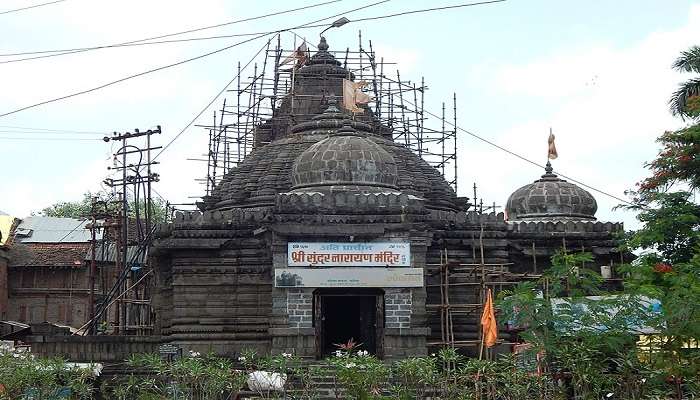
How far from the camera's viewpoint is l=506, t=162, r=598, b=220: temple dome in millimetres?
28734

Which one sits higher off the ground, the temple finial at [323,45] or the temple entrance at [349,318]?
the temple finial at [323,45]

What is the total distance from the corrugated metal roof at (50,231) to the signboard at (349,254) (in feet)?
103

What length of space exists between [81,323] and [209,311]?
25.8 m

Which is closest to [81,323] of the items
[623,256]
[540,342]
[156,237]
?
[156,237]

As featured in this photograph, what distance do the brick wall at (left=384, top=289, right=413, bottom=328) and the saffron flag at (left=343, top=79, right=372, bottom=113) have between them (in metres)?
8.53

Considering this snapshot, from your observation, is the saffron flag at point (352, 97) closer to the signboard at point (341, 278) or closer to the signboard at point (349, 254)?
the signboard at point (349, 254)

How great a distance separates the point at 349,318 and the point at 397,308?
534 centimetres

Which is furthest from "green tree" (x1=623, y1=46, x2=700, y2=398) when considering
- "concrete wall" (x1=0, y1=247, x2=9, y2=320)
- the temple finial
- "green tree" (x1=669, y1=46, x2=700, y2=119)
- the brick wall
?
"concrete wall" (x1=0, y1=247, x2=9, y2=320)

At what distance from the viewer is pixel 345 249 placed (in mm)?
23094

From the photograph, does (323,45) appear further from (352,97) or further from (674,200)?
(674,200)

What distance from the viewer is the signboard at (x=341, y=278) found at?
2286cm

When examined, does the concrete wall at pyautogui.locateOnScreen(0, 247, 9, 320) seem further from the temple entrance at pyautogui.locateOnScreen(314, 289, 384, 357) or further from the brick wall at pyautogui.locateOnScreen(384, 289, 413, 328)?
the brick wall at pyautogui.locateOnScreen(384, 289, 413, 328)

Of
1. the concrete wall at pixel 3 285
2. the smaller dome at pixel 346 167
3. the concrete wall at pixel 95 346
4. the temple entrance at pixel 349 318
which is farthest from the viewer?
the concrete wall at pixel 3 285

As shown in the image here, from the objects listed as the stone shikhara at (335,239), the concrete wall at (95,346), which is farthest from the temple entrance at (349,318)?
A: the concrete wall at (95,346)
